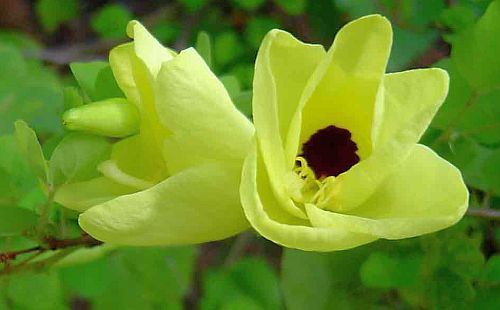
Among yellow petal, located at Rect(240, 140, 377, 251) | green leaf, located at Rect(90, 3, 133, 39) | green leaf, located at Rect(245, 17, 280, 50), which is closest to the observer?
yellow petal, located at Rect(240, 140, 377, 251)

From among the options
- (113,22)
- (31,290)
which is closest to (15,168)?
(31,290)

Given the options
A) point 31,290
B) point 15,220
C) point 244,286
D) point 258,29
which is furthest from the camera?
point 258,29

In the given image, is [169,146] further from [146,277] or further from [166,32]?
[166,32]

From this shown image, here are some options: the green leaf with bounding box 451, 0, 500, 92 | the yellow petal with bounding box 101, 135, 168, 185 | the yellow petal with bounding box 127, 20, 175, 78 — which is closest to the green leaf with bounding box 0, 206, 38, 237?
the yellow petal with bounding box 101, 135, 168, 185

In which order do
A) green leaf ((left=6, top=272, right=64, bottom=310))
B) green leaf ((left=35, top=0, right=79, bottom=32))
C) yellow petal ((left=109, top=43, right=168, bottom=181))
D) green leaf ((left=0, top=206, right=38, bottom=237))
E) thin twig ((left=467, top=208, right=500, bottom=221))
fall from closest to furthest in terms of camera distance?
yellow petal ((left=109, top=43, right=168, bottom=181)) < green leaf ((left=0, top=206, right=38, bottom=237)) < thin twig ((left=467, top=208, right=500, bottom=221)) < green leaf ((left=6, top=272, right=64, bottom=310)) < green leaf ((left=35, top=0, right=79, bottom=32))

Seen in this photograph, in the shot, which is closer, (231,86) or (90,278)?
(231,86)

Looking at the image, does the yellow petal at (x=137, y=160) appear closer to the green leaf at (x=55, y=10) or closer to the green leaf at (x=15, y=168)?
the green leaf at (x=15, y=168)

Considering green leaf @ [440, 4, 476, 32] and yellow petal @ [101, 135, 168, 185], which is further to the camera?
green leaf @ [440, 4, 476, 32]

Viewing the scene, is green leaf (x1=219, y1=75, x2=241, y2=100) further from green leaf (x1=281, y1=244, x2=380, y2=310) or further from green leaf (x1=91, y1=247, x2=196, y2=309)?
green leaf (x1=91, y1=247, x2=196, y2=309)
